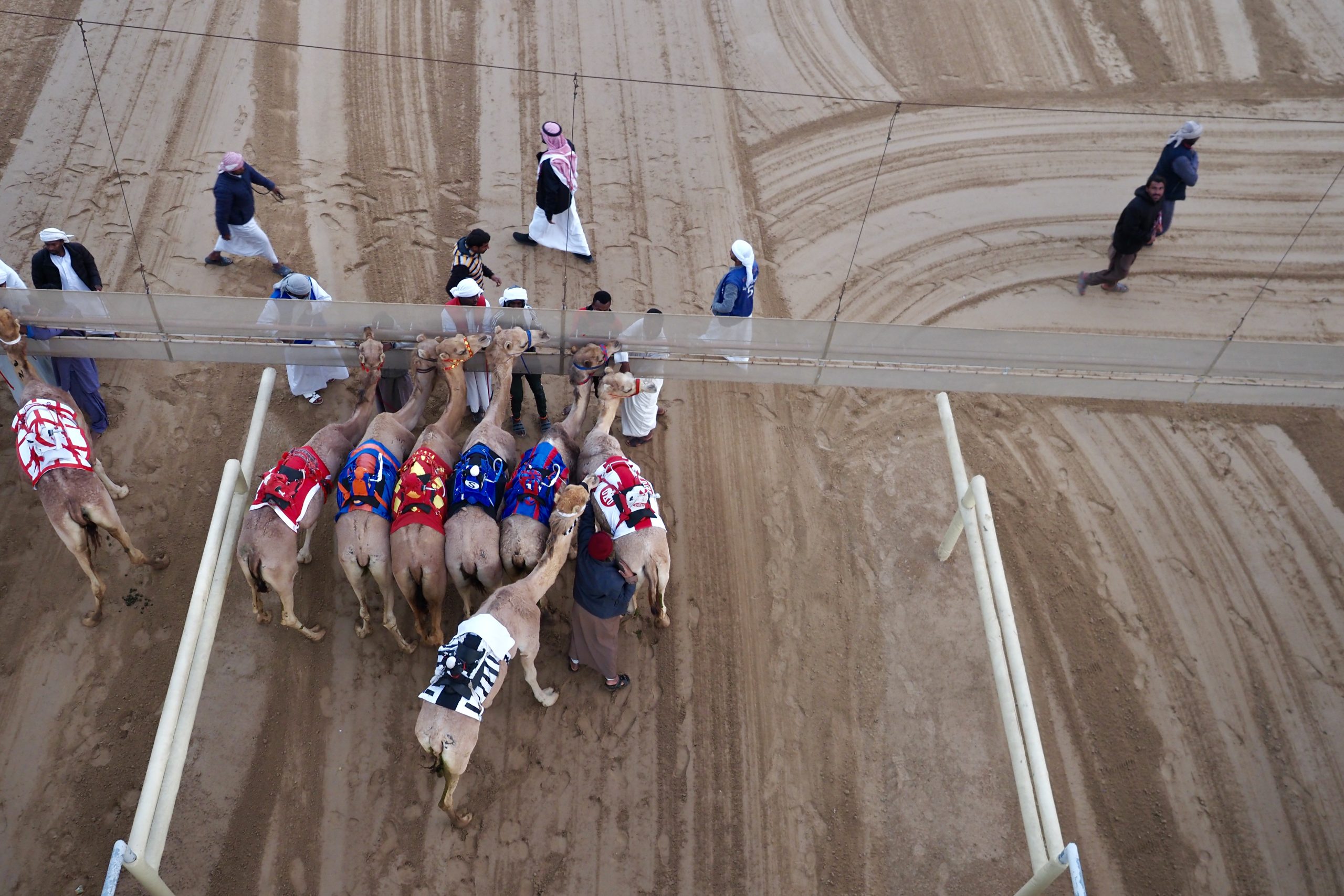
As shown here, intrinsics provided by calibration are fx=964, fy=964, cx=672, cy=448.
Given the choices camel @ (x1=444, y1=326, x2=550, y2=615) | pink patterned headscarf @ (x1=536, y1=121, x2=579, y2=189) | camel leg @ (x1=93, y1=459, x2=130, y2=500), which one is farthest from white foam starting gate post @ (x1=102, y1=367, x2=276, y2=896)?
pink patterned headscarf @ (x1=536, y1=121, x2=579, y2=189)

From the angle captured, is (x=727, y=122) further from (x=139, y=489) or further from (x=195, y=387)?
(x=139, y=489)

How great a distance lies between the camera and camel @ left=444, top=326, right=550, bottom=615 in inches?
279

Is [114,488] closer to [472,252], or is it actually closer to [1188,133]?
[472,252]

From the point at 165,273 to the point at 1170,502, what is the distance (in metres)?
10.4

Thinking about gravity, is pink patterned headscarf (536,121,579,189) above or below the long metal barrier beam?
above

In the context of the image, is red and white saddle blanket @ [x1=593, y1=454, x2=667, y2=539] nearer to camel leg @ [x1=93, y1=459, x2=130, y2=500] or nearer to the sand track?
the sand track

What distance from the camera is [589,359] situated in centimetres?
789

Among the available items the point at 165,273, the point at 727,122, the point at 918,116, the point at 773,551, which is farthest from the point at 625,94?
the point at 773,551

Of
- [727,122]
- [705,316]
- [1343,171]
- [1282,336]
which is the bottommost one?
[705,316]

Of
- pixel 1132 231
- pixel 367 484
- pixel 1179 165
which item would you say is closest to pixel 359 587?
pixel 367 484

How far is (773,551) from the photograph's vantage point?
27.9ft

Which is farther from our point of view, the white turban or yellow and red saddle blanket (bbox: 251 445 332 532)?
the white turban

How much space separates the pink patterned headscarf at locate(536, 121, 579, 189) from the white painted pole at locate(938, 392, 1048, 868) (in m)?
4.68

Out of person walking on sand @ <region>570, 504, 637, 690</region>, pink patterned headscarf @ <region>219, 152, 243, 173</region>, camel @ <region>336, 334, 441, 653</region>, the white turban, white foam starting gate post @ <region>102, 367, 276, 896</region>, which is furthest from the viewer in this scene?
pink patterned headscarf @ <region>219, 152, 243, 173</region>
